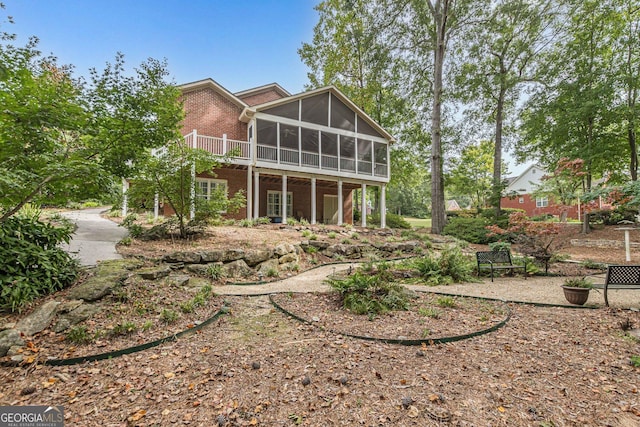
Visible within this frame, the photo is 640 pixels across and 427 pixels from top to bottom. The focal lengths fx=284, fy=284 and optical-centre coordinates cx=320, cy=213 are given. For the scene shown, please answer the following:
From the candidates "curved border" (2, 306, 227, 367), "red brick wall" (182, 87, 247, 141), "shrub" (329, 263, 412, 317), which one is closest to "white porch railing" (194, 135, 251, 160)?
"red brick wall" (182, 87, 247, 141)

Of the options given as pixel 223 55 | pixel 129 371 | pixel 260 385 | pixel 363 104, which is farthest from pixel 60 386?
pixel 363 104

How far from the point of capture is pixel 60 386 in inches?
94.6

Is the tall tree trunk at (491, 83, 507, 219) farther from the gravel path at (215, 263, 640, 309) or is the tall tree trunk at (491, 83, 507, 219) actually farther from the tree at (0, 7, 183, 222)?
the tree at (0, 7, 183, 222)

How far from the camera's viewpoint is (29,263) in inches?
141

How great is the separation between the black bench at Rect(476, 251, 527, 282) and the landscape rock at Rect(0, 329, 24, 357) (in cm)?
826

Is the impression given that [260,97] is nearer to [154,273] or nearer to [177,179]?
[177,179]

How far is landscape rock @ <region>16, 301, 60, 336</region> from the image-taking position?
9.73 ft

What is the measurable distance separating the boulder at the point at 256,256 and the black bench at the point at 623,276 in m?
6.59

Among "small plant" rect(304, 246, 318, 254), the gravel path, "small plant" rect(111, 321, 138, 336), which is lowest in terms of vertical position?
the gravel path

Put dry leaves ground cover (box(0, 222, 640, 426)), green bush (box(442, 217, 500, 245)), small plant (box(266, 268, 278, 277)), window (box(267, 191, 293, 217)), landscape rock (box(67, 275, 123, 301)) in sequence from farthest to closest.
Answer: window (box(267, 191, 293, 217)), green bush (box(442, 217, 500, 245)), small plant (box(266, 268, 278, 277)), landscape rock (box(67, 275, 123, 301)), dry leaves ground cover (box(0, 222, 640, 426))

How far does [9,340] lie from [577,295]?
24.9 feet

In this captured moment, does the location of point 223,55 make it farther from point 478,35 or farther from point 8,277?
point 478,35

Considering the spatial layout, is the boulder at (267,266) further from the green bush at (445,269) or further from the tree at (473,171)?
the tree at (473,171)

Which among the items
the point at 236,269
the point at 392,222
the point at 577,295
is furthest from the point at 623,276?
the point at 392,222
